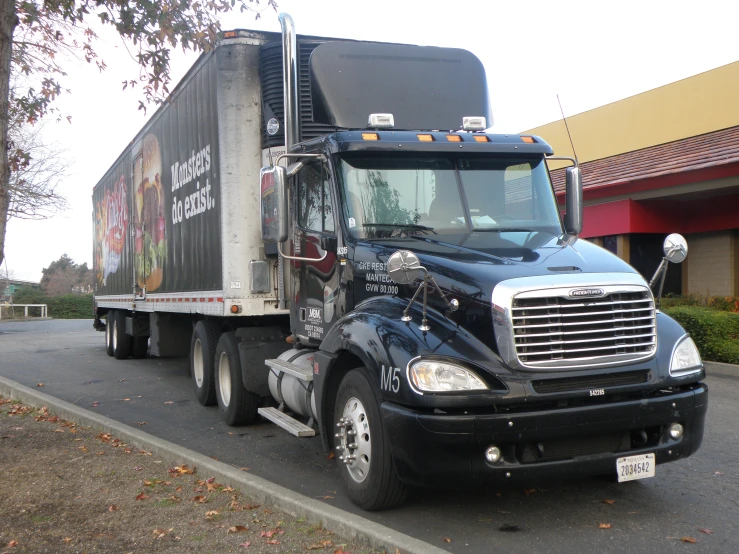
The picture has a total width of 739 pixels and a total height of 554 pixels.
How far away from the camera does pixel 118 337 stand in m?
16.3

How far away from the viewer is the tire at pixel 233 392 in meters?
8.55

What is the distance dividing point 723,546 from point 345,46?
515cm

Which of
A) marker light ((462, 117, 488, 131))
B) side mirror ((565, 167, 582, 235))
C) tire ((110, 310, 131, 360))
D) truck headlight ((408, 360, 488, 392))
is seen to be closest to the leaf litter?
truck headlight ((408, 360, 488, 392))

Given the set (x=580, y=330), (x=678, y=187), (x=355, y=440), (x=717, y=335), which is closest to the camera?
(x=580, y=330)

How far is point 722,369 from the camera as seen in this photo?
1209cm

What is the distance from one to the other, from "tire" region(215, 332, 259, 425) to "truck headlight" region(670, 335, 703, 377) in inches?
187

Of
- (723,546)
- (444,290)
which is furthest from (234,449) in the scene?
(723,546)

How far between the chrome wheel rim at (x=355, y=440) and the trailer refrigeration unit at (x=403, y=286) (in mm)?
17

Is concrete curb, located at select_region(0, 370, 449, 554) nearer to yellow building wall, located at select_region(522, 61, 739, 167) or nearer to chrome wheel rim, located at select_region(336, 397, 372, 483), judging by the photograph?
chrome wheel rim, located at select_region(336, 397, 372, 483)

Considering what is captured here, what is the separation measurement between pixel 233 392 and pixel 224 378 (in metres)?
0.51

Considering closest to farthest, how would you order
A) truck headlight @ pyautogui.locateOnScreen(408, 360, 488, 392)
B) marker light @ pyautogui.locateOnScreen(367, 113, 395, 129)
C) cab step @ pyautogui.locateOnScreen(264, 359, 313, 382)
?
truck headlight @ pyautogui.locateOnScreen(408, 360, 488, 392), marker light @ pyautogui.locateOnScreen(367, 113, 395, 129), cab step @ pyautogui.locateOnScreen(264, 359, 313, 382)

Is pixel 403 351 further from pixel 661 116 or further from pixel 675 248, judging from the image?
pixel 661 116

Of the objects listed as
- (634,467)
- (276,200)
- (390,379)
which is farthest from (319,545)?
(276,200)

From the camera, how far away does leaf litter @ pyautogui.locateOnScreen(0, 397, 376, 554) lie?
4.76 m
